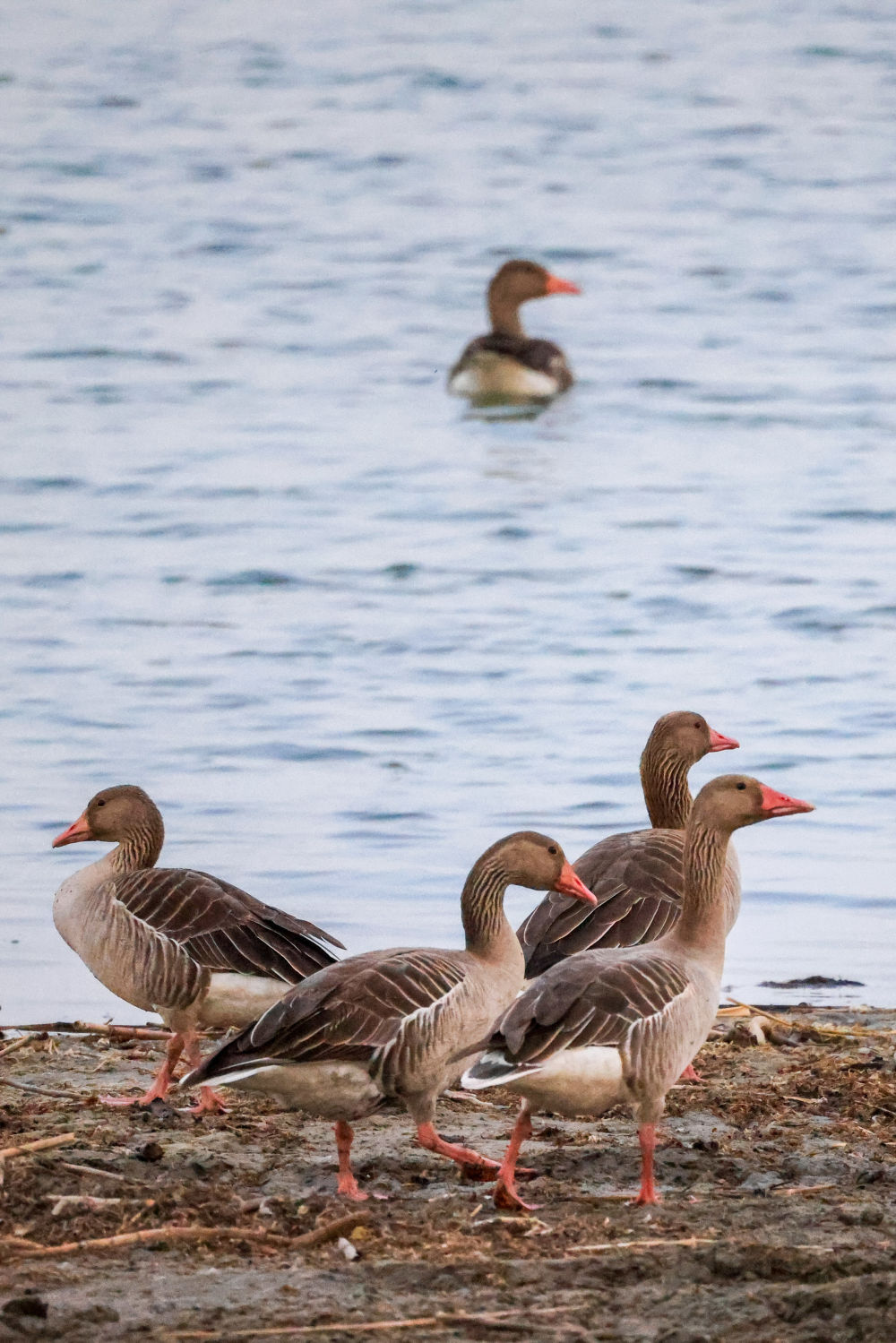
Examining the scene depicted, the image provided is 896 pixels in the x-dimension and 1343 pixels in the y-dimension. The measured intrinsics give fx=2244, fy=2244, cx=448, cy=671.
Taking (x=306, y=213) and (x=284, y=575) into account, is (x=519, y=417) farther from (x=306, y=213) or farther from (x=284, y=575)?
(x=306, y=213)

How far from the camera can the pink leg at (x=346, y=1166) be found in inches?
244

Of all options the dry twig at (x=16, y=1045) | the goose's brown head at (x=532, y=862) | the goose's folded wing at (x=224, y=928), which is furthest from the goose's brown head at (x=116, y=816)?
the goose's brown head at (x=532, y=862)

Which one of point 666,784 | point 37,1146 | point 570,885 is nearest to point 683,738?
point 666,784

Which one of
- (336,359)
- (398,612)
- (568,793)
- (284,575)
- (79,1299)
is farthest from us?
(336,359)

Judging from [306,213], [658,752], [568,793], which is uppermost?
[306,213]

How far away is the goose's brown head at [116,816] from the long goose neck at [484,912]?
1.81 m

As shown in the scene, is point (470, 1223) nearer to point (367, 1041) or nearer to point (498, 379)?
point (367, 1041)

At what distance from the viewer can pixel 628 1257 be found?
5.50m

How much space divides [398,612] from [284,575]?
58.1 inches

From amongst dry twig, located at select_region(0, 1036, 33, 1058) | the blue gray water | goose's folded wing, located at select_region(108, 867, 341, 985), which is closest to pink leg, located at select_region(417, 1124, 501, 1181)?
goose's folded wing, located at select_region(108, 867, 341, 985)

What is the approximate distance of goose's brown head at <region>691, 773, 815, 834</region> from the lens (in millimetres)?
7293

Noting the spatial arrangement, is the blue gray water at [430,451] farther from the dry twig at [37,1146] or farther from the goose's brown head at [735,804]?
the dry twig at [37,1146]

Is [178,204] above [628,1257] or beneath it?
above

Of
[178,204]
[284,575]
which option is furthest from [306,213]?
[284,575]
